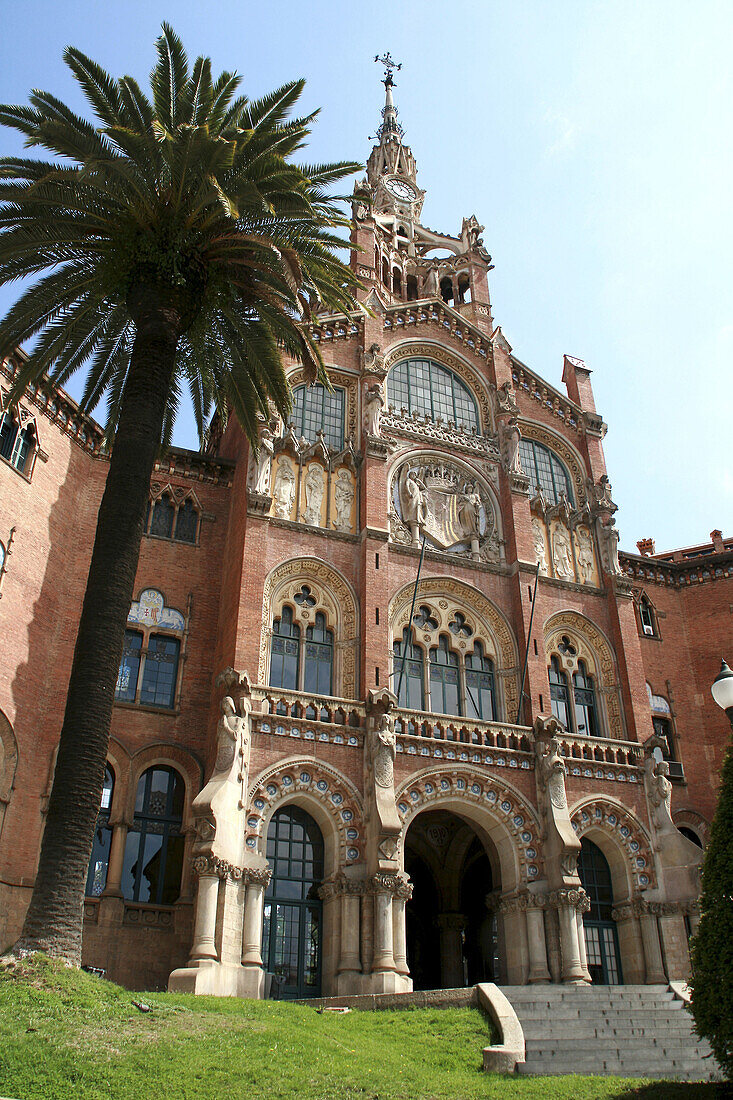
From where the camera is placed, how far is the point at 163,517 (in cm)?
2811

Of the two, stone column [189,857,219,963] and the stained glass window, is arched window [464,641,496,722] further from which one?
stone column [189,857,219,963]

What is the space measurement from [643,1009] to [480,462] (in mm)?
17265

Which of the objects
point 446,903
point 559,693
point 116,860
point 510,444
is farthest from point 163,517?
point 446,903

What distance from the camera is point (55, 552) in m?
25.1

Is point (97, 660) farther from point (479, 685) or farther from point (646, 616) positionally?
point (646, 616)

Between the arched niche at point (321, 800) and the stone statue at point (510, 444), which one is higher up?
the stone statue at point (510, 444)

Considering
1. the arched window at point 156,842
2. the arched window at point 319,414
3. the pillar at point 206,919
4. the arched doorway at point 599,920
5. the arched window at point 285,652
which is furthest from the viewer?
the arched window at point 319,414

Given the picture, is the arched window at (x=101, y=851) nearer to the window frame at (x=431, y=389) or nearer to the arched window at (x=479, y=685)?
the arched window at (x=479, y=685)

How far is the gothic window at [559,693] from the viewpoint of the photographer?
2830 centimetres

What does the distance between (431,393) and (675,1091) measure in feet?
75.8

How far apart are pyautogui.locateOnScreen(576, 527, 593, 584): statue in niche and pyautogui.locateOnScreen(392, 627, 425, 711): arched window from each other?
6.93m

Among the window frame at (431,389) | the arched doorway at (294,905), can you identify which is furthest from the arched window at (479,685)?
the window frame at (431,389)

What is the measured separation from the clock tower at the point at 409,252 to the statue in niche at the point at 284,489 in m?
8.14

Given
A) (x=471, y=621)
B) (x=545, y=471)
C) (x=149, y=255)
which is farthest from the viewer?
(x=545, y=471)
